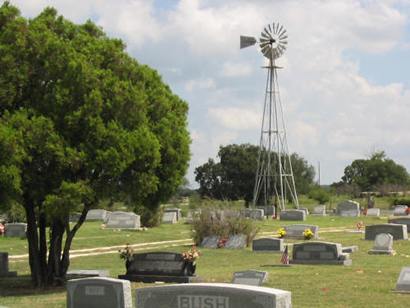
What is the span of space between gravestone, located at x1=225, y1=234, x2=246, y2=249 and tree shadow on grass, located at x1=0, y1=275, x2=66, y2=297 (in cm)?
1167

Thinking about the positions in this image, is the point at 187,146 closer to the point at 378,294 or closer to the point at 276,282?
the point at 276,282

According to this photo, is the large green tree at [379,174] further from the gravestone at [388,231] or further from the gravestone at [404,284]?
the gravestone at [404,284]

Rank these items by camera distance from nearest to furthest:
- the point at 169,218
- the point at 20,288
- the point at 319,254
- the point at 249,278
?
the point at 249,278
the point at 20,288
the point at 319,254
the point at 169,218

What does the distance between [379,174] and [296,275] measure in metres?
93.3

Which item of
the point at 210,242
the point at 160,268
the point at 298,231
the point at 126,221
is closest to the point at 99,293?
the point at 160,268

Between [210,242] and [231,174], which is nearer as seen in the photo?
[210,242]

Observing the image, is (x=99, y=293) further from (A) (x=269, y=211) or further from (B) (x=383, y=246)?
(A) (x=269, y=211)

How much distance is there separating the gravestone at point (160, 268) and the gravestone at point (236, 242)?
12.5 metres

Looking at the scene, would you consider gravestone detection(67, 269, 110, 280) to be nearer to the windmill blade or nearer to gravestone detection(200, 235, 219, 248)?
gravestone detection(200, 235, 219, 248)

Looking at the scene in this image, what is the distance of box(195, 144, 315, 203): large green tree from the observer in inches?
3322

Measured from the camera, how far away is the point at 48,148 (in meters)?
16.4

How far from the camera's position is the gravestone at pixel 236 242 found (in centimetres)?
3166

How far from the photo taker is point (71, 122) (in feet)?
55.0

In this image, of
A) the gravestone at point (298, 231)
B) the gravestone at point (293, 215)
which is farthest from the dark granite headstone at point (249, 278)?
the gravestone at point (293, 215)
